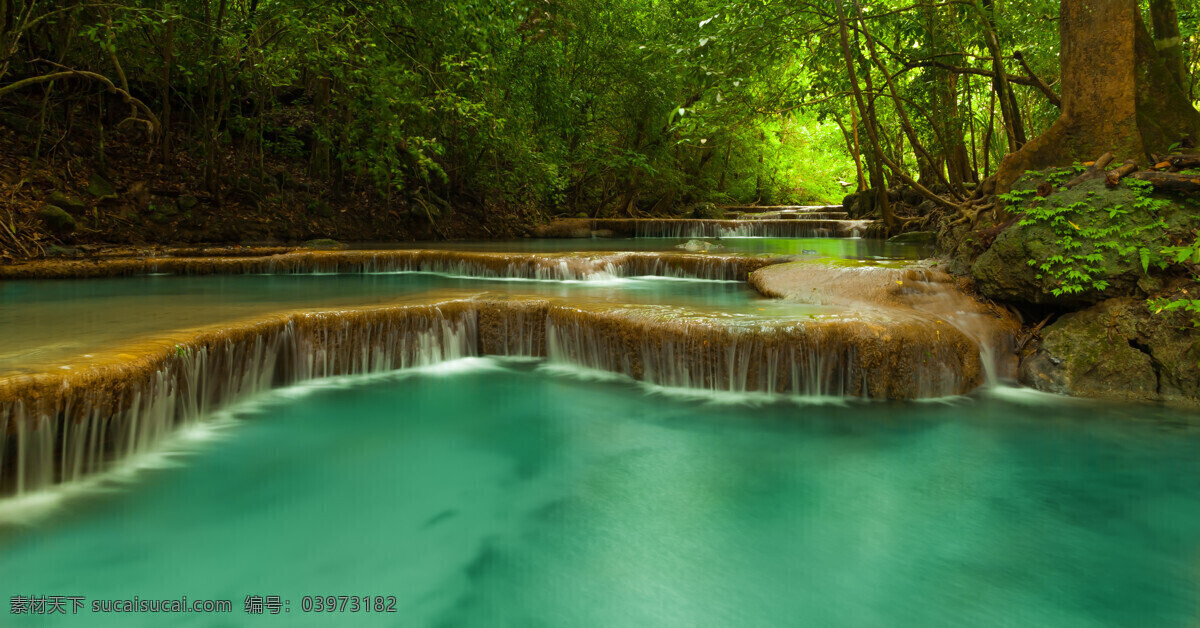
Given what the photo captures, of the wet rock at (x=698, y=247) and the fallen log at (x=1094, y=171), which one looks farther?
the wet rock at (x=698, y=247)

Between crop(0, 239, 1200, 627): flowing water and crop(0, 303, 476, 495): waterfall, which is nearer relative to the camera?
crop(0, 239, 1200, 627): flowing water

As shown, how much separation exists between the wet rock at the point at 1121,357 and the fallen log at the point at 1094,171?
47.6 inches

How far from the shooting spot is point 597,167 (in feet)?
63.7

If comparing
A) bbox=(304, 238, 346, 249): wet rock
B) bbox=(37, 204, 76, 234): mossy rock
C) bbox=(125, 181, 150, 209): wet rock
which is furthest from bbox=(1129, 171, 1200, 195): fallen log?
bbox=(125, 181, 150, 209): wet rock

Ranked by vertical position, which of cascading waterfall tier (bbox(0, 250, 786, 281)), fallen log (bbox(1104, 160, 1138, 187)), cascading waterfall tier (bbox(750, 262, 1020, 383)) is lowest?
cascading waterfall tier (bbox(750, 262, 1020, 383))

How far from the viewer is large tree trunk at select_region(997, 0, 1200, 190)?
632cm

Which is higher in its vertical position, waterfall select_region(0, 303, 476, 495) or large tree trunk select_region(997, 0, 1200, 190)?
large tree trunk select_region(997, 0, 1200, 190)

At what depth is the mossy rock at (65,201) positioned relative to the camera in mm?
10586

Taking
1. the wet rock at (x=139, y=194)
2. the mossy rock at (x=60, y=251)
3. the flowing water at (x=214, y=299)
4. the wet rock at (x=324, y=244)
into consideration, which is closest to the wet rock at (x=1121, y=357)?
the flowing water at (x=214, y=299)

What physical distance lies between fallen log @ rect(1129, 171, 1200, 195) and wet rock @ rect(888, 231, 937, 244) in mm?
7082

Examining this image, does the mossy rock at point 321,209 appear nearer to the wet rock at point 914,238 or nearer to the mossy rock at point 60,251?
the mossy rock at point 60,251

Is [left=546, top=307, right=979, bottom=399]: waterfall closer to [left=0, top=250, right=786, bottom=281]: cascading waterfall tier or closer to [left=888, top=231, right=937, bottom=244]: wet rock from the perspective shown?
[left=0, top=250, right=786, bottom=281]: cascading waterfall tier

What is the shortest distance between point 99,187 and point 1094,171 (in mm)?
14548

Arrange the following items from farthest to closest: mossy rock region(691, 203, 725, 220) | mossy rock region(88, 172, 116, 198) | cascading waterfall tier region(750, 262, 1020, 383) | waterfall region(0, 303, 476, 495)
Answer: mossy rock region(691, 203, 725, 220)
mossy rock region(88, 172, 116, 198)
cascading waterfall tier region(750, 262, 1020, 383)
waterfall region(0, 303, 476, 495)
